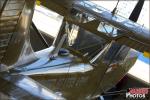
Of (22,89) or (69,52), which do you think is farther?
(69,52)

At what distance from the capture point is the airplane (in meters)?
1.92

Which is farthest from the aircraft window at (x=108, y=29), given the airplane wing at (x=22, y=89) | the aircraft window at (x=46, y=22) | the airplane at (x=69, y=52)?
the airplane wing at (x=22, y=89)

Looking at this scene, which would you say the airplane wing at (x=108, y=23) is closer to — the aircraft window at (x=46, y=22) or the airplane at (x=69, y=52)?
the airplane at (x=69, y=52)

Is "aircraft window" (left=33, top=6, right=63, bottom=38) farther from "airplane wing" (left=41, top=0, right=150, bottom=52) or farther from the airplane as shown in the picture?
"airplane wing" (left=41, top=0, right=150, bottom=52)

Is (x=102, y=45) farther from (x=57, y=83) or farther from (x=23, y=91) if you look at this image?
(x=23, y=91)

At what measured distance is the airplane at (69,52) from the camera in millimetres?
1916

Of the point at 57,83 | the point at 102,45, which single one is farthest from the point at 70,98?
the point at 102,45

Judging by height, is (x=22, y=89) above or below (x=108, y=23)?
below

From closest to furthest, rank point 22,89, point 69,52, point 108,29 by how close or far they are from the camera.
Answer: point 22,89 → point 108,29 → point 69,52

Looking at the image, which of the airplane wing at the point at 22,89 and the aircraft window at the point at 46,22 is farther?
the aircraft window at the point at 46,22

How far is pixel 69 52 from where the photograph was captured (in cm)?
239

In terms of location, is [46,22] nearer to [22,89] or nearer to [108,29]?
[108,29]

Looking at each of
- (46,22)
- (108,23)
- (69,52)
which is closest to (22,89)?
(69,52)

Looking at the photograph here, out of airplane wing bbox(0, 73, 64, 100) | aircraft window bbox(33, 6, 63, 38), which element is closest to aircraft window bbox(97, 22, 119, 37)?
aircraft window bbox(33, 6, 63, 38)
